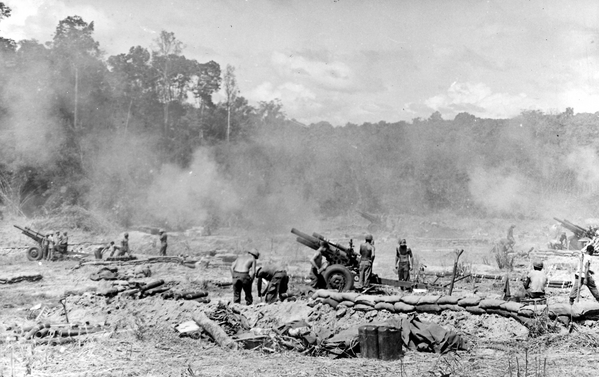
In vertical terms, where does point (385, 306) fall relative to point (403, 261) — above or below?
below

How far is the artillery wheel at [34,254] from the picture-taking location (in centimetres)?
1945

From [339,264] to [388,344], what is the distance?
507 centimetres

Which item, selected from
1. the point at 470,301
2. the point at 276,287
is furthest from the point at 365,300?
the point at 276,287

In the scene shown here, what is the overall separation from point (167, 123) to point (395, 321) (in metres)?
34.0

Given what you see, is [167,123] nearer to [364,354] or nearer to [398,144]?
[398,144]

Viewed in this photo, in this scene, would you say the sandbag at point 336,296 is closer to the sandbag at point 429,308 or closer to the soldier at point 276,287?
the sandbag at point 429,308

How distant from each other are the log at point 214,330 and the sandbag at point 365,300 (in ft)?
7.46

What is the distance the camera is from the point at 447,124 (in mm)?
44344

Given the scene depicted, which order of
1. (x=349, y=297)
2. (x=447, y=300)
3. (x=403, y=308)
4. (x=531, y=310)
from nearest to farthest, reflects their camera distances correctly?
(x=531, y=310) → (x=447, y=300) → (x=403, y=308) → (x=349, y=297)

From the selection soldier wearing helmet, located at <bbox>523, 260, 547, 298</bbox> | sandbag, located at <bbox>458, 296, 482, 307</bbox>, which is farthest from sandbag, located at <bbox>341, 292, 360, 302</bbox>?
soldier wearing helmet, located at <bbox>523, 260, 547, 298</bbox>

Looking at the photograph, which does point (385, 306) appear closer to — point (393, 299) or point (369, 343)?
point (393, 299)

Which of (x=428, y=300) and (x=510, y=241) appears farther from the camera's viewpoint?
(x=510, y=241)

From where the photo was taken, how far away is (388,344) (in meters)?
6.88

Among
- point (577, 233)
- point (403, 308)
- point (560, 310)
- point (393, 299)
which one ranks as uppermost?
point (577, 233)
